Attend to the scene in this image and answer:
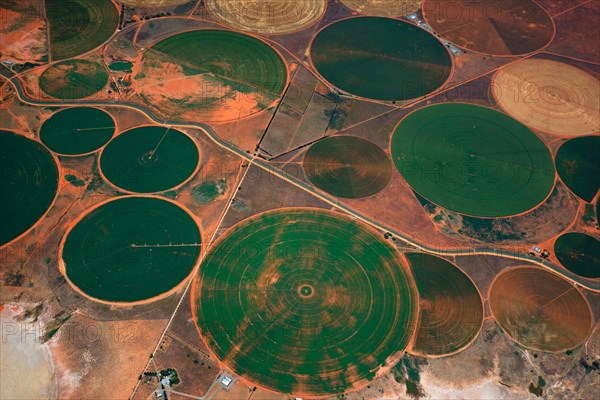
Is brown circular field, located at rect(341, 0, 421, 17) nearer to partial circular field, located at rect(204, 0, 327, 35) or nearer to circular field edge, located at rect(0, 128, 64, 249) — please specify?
partial circular field, located at rect(204, 0, 327, 35)

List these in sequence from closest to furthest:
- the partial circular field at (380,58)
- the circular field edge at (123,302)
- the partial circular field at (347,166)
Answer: the circular field edge at (123,302)
the partial circular field at (347,166)
the partial circular field at (380,58)

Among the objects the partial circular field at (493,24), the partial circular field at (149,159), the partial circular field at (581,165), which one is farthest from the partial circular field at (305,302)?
the partial circular field at (493,24)

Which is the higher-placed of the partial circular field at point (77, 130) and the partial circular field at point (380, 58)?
the partial circular field at point (380, 58)

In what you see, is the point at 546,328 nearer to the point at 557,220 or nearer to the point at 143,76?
the point at 557,220

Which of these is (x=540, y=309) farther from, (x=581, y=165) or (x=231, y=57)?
(x=231, y=57)

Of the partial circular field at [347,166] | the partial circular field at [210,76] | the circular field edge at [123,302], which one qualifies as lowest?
the circular field edge at [123,302]

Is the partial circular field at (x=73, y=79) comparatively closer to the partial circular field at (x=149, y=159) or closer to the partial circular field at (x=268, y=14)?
the partial circular field at (x=149, y=159)

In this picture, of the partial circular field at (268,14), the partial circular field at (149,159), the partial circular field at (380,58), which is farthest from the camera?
the partial circular field at (268,14)
